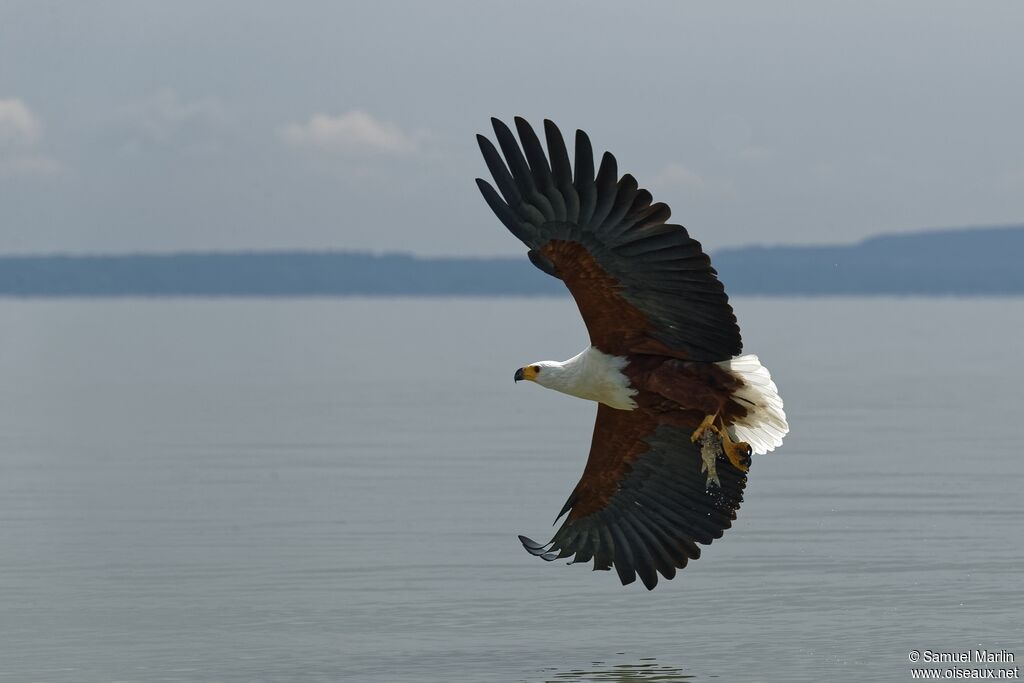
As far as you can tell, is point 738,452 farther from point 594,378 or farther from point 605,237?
point 605,237

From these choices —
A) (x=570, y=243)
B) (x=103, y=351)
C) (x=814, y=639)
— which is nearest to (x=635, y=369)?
(x=570, y=243)

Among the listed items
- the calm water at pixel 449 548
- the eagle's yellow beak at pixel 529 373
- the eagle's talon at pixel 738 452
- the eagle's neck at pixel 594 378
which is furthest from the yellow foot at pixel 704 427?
the calm water at pixel 449 548

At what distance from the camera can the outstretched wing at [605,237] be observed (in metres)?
9.93

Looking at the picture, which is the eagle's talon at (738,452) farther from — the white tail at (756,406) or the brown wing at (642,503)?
the brown wing at (642,503)

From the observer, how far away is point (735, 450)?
11.0 metres

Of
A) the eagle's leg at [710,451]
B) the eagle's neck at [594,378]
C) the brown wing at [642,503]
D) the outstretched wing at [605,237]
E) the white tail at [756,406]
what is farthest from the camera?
the brown wing at [642,503]

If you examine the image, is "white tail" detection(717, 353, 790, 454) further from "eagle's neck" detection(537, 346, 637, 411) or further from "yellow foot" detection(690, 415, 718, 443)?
"eagle's neck" detection(537, 346, 637, 411)

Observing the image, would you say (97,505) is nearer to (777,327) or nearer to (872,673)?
(872,673)

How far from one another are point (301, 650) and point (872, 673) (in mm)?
3268

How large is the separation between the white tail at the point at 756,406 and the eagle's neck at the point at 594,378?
59 centimetres

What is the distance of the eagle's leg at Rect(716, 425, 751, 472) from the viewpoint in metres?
10.9

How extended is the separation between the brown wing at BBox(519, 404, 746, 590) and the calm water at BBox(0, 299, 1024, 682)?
443 millimetres

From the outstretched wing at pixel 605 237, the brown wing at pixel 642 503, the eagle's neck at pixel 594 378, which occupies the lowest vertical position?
the brown wing at pixel 642 503

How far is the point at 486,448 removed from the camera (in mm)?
21516
